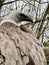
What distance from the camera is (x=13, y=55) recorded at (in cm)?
323

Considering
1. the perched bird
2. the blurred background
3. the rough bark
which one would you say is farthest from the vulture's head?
the blurred background

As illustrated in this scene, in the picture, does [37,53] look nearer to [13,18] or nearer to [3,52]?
[3,52]

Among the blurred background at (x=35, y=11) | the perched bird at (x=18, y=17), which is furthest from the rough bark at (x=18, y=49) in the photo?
the blurred background at (x=35, y=11)

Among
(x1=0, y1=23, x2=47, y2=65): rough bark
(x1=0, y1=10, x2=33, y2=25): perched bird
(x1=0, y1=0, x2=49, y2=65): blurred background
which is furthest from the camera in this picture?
(x1=0, y1=0, x2=49, y2=65): blurred background

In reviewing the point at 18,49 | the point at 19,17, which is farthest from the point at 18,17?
the point at 18,49

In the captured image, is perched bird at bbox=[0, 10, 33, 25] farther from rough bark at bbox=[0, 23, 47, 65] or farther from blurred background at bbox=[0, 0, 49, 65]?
blurred background at bbox=[0, 0, 49, 65]

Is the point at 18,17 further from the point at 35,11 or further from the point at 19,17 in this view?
the point at 35,11

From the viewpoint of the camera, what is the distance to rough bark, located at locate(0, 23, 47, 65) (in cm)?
319

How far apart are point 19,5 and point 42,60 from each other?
10.1 ft

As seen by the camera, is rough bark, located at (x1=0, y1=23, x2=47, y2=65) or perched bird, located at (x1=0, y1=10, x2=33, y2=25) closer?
rough bark, located at (x1=0, y1=23, x2=47, y2=65)

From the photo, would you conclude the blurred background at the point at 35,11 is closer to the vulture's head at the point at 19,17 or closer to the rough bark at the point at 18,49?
the vulture's head at the point at 19,17

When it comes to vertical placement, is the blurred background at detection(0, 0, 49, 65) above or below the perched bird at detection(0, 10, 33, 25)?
below

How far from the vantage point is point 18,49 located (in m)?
3.38

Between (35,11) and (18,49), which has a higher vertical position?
(18,49)
